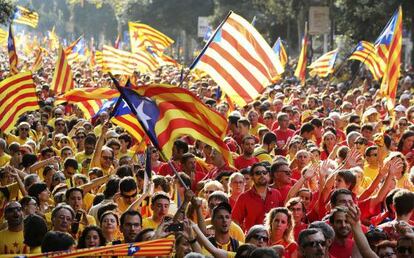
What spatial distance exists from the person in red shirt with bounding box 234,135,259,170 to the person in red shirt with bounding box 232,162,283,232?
2.34 meters

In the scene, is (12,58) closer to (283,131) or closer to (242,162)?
(283,131)

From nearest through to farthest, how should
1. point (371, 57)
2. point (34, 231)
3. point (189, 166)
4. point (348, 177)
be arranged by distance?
point (34, 231)
point (348, 177)
point (189, 166)
point (371, 57)

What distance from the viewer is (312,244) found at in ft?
25.2

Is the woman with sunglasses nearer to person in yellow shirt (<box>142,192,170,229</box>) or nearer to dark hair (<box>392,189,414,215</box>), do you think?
dark hair (<box>392,189,414,215</box>)

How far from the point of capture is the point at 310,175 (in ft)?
36.0

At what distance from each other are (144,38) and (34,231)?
18952mm

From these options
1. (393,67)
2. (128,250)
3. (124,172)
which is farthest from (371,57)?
(128,250)

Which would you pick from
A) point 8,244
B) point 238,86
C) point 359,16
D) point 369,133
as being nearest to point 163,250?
point 8,244

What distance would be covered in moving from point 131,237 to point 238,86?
15.1ft

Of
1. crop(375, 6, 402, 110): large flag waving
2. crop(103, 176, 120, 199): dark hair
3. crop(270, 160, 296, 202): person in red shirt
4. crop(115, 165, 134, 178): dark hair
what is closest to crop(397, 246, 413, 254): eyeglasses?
crop(270, 160, 296, 202): person in red shirt

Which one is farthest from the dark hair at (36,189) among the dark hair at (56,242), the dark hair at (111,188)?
the dark hair at (56,242)

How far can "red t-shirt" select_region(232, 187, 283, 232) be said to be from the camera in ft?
34.7

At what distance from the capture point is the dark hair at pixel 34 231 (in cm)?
884

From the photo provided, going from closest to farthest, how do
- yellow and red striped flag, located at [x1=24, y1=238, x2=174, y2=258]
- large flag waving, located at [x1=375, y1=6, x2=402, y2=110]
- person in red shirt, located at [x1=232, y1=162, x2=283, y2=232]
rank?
yellow and red striped flag, located at [x1=24, y1=238, x2=174, y2=258] → person in red shirt, located at [x1=232, y1=162, x2=283, y2=232] → large flag waving, located at [x1=375, y1=6, x2=402, y2=110]
